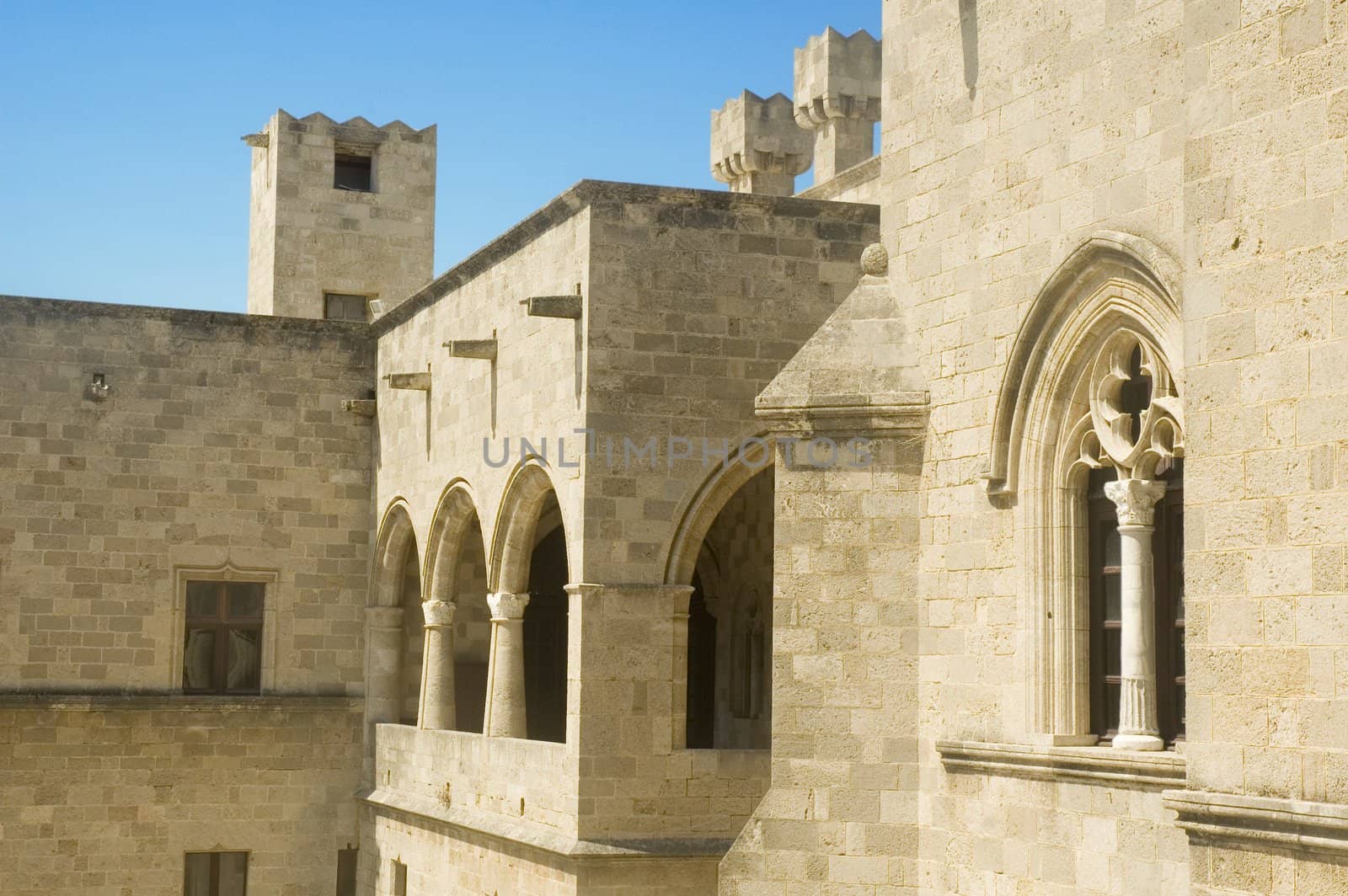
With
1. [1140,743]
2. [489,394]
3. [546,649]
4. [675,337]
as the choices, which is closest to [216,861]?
[546,649]

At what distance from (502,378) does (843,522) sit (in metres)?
5.70

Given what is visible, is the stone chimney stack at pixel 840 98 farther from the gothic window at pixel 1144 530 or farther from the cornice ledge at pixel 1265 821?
the cornice ledge at pixel 1265 821

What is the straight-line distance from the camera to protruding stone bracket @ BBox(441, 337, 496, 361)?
1526cm

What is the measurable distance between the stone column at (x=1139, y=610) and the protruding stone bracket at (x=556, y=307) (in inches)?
214

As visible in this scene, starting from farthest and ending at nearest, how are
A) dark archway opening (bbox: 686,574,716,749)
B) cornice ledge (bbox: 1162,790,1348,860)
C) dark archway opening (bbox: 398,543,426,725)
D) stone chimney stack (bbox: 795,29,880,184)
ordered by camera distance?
stone chimney stack (bbox: 795,29,880,184) < dark archway opening (bbox: 398,543,426,725) < dark archway opening (bbox: 686,574,716,749) < cornice ledge (bbox: 1162,790,1348,860)

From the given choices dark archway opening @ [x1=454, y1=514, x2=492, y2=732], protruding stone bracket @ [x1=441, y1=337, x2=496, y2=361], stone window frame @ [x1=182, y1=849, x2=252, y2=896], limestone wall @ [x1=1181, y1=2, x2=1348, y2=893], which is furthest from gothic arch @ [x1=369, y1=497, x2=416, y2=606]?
limestone wall @ [x1=1181, y1=2, x2=1348, y2=893]

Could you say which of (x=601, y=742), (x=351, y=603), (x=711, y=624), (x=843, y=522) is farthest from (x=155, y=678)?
(x=843, y=522)

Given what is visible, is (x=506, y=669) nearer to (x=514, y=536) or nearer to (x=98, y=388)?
(x=514, y=536)

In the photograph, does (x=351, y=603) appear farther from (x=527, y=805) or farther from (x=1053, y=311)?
(x=1053, y=311)

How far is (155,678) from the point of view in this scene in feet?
59.5

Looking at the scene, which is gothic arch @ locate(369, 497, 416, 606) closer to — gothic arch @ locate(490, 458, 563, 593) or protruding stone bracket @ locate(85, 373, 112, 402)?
protruding stone bracket @ locate(85, 373, 112, 402)

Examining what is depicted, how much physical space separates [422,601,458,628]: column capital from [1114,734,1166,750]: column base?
29.3ft

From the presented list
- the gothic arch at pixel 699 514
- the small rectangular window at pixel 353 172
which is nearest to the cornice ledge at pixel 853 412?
the gothic arch at pixel 699 514

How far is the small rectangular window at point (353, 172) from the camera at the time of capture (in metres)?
24.0
